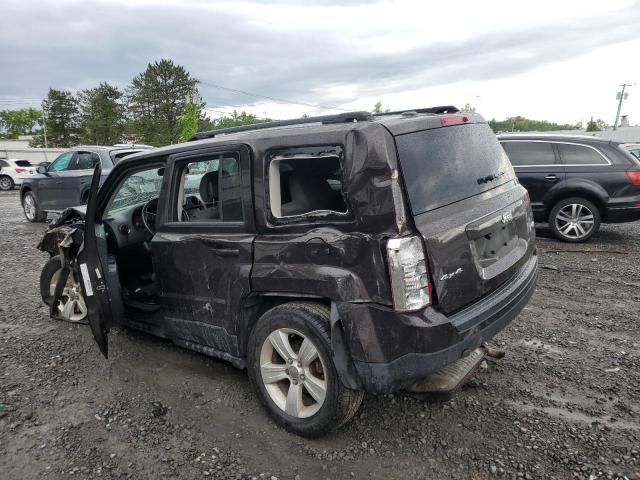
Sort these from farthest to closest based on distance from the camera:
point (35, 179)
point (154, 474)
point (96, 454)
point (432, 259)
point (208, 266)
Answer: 1. point (35, 179)
2. point (208, 266)
3. point (96, 454)
4. point (154, 474)
5. point (432, 259)

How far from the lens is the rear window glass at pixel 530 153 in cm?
769

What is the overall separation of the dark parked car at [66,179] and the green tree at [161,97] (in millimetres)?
42601

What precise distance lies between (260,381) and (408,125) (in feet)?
5.86

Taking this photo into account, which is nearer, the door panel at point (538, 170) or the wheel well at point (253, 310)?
the wheel well at point (253, 310)

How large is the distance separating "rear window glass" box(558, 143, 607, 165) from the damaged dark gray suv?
5.04 meters

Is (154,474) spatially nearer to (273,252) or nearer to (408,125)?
(273,252)

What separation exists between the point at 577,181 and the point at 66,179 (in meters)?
9.92

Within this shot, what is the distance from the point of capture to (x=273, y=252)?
8.91ft

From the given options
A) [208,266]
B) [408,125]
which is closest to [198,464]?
[208,266]

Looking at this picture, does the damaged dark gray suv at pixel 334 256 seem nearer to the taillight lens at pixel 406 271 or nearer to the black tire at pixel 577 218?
the taillight lens at pixel 406 271

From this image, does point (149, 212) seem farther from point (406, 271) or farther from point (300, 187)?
point (406, 271)

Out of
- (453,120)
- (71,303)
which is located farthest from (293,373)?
(71,303)

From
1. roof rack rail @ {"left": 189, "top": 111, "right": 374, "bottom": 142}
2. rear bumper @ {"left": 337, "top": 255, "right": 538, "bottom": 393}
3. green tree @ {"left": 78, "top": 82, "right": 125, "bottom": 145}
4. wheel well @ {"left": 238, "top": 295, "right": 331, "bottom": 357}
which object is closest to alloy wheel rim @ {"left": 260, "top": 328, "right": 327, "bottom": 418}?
wheel well @ {"left": 238, "top": 295, "right": 331, "bottom": 357}

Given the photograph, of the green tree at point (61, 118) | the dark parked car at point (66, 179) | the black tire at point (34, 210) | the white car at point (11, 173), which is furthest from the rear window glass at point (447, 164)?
the green tree at point (61, 118)
